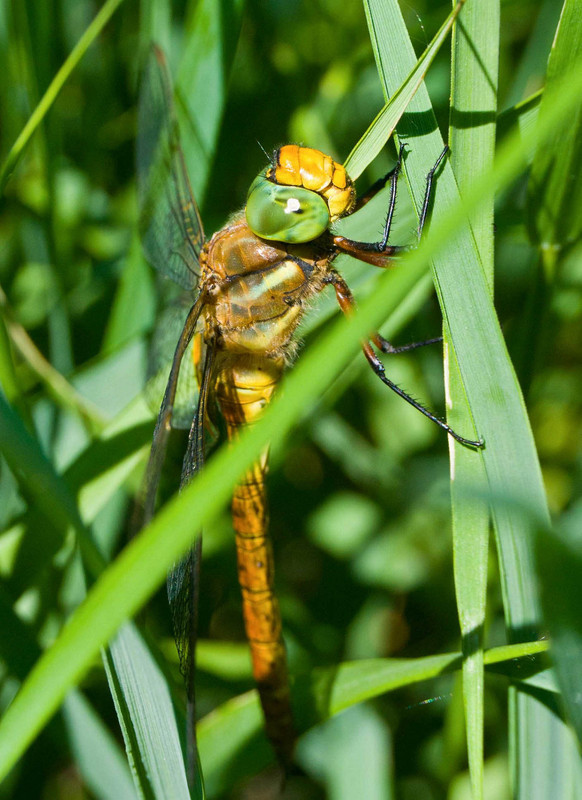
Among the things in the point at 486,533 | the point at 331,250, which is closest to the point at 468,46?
the point at 331,250

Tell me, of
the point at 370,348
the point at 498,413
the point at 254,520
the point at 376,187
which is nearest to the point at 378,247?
the point at 376,187

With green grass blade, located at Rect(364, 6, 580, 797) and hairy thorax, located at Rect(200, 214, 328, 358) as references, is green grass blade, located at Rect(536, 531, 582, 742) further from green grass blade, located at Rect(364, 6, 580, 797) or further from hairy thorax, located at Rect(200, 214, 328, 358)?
hairy thorax, located at Rect(200, 214, 328, 358)

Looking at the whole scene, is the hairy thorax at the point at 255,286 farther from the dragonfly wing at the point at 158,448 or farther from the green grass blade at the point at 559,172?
the green grass blade at the point at 559,172

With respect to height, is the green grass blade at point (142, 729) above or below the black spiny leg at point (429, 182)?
below

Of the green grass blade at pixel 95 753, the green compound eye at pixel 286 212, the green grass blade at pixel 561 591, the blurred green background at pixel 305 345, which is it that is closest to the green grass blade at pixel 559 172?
the blurred green background at pixel 305 345

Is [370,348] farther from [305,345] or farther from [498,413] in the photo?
[498,413]

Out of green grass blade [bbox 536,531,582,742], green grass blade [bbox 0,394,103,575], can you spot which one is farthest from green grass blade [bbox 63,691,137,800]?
green grass blade [bbox 536,531,582,742]

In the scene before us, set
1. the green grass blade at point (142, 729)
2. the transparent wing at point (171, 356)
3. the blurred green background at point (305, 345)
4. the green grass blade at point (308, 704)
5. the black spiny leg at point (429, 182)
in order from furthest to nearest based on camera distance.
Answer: the transparent wing at point (171, 356)
the blurred green background at point (305, 345)
the green grass blade at point (308, 704)
the black spiny leg at point (429, 182)
the green grass blade at point (142, 729)
